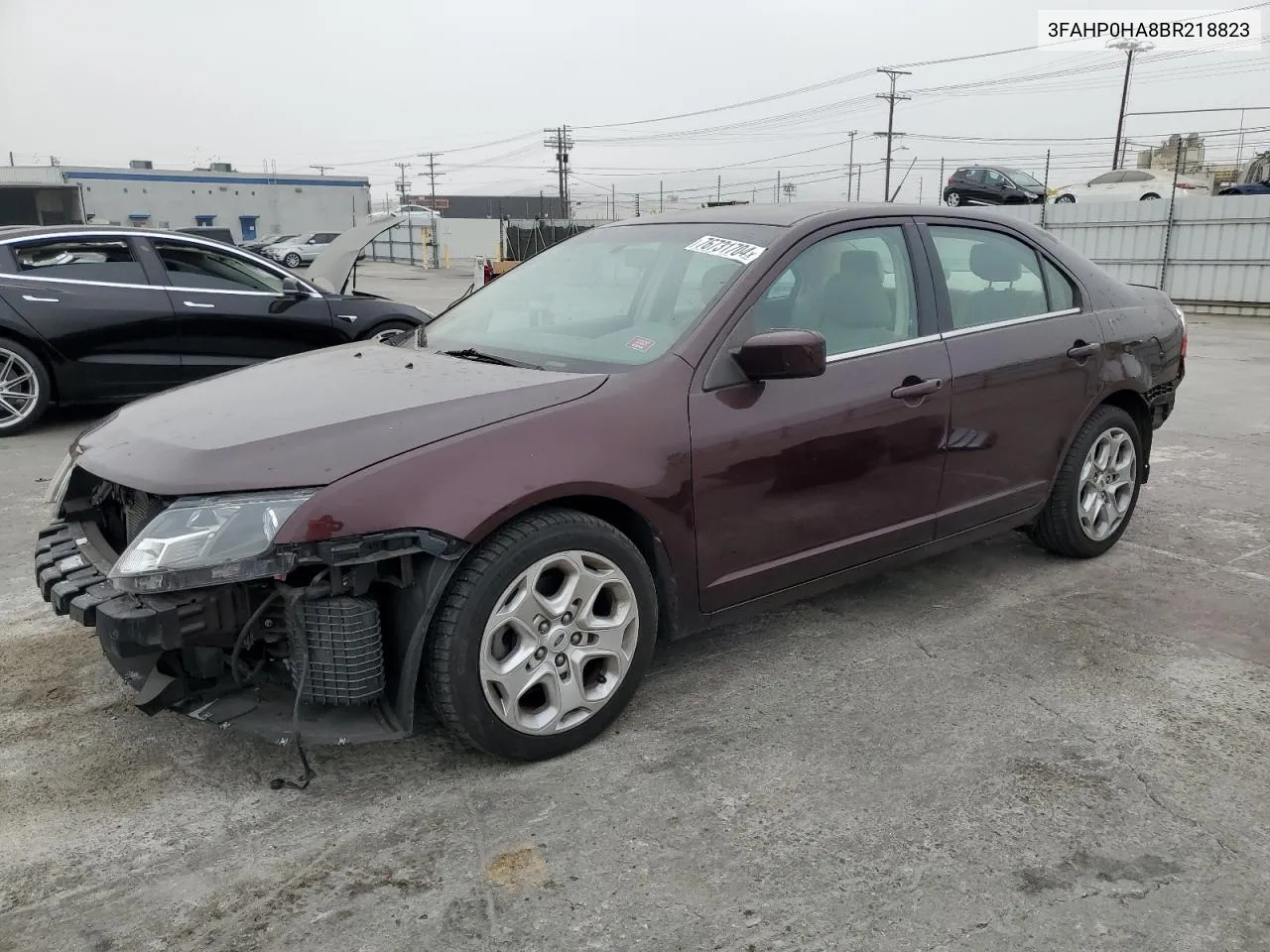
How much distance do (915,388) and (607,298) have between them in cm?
115

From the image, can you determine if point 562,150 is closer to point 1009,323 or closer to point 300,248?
point 300,248

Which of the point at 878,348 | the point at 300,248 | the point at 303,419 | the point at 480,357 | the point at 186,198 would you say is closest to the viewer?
the point at 303,419

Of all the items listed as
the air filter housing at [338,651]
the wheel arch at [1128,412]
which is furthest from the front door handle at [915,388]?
the air filter housing at [338,651]

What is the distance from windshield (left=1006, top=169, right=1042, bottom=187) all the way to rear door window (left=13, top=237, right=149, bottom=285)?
2705 cm

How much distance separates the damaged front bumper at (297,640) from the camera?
8.05 ft

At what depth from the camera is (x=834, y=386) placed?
3365 mm

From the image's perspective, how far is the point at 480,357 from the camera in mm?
3379

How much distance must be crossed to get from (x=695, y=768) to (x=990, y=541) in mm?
2715

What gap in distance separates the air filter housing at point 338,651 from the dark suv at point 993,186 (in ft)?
94.5

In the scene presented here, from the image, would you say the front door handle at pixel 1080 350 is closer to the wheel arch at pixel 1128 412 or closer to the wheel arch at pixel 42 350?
the wheel arch at pixel 1128 412

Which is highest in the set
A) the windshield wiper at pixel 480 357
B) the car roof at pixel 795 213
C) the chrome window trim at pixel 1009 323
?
the car roof at pixel 795 213

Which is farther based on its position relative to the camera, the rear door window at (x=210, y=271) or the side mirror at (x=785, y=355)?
the rear door window at (x=210, y=271)

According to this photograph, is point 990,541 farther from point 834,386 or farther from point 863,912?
point 863,912

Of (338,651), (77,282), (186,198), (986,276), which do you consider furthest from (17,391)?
(186,198)
